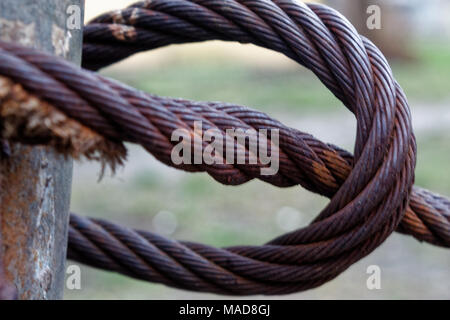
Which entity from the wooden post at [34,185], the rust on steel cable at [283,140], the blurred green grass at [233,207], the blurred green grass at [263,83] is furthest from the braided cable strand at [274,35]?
the blurred green grass at [263,83]

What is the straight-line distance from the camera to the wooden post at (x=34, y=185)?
1.41 ft

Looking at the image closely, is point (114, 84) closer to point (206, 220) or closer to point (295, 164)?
point (295, 164)

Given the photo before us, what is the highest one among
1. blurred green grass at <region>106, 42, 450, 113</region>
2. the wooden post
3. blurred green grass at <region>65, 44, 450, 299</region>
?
blurred green grass at <region>106, 42, 450, 113</region>

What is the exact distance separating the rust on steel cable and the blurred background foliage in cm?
8

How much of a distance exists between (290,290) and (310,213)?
1.89 metres

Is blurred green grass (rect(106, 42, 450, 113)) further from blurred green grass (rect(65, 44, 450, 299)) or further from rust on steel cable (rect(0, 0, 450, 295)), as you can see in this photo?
rust on steel cable (rect(0, 0, 450, 295))

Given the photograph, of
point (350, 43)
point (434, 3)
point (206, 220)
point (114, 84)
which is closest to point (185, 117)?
point (114, 84)

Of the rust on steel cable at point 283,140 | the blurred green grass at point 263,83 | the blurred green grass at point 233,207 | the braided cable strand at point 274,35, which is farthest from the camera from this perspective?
the blurred green grass at point 263,83

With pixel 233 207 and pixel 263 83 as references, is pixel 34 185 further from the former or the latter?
pixel 263 83

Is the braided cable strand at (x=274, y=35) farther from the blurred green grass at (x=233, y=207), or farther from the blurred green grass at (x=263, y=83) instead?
the blurred green grass at (x=263, y=83)

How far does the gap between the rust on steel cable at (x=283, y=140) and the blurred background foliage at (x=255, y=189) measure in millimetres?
76

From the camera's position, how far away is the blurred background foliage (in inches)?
76.9

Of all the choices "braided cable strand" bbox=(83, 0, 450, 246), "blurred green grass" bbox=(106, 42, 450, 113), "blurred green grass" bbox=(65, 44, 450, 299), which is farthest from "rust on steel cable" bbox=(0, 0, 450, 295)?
"blurred green grass" bbox=(106, 42, 450, 113)
